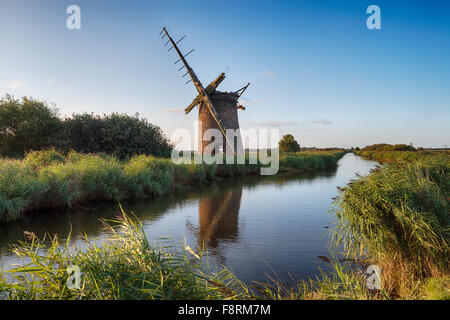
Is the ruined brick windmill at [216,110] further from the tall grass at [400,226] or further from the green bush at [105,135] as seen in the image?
the tall grass at [400,226]

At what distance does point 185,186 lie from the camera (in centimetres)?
1473

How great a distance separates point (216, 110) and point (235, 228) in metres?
17.1

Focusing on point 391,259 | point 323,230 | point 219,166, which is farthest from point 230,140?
point 391,259

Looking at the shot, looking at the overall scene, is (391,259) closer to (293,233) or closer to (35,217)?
(293,233)

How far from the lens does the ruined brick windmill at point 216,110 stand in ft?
75.0

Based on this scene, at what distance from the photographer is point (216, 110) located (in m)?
23.4

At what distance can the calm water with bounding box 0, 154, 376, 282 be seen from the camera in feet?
16.1

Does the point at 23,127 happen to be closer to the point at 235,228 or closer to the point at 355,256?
the point at 235,228

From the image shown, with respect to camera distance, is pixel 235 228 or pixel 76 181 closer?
pixel 235 228

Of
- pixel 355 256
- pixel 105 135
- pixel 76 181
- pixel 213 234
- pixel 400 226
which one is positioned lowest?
pixel 213 234

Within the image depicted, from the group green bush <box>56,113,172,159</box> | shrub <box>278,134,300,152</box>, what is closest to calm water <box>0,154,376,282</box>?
green bush <box>56,113,172,159</box>

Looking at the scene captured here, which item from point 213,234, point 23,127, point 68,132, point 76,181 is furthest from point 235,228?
point 23,127

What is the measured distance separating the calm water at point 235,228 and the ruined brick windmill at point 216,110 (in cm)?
1166
